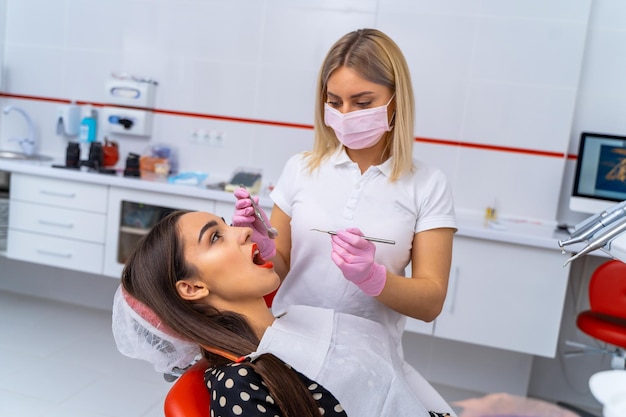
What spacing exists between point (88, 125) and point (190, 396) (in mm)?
2886

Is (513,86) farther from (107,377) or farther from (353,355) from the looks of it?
(107,377)

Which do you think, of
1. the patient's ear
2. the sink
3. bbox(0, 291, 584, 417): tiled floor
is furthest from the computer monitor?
the sink

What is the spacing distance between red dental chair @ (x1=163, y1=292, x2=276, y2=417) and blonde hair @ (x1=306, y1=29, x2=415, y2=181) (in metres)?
0.72

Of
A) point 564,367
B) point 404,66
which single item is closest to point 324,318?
point 404,66

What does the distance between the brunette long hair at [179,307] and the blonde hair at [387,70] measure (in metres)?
0.59

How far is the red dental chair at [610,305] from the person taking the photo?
8.06 ft

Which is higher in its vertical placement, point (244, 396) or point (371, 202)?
point (371, 202)

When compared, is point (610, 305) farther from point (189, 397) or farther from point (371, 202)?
point (189, 397)

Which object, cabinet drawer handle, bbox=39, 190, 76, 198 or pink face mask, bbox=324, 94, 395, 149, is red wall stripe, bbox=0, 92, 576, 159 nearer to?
cabinet drawer handle, bbox=39, 190, 76, 198

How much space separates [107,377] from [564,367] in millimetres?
2497

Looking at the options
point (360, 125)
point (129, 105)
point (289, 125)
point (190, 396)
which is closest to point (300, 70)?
point (289, 125)

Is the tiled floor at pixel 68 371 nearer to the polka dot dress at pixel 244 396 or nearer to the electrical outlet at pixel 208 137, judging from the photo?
the electrical outlet at pixel 208 137

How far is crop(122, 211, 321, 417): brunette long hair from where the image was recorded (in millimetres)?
1280

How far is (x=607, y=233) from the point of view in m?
0.84
